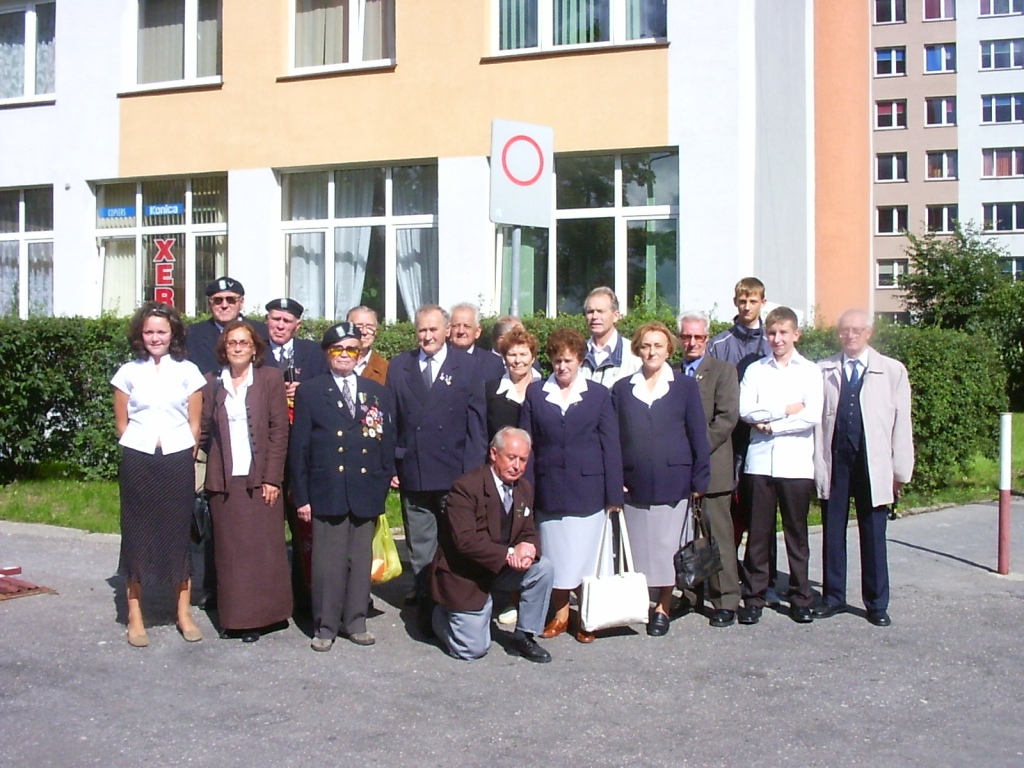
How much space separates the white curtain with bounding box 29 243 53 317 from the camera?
17.9 meters

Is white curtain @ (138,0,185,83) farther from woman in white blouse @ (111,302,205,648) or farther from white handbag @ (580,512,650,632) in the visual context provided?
white handbag @ (580,512,650,632)

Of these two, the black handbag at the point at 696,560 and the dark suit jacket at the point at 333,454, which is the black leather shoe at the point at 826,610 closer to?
the black handbag at the point at 696,560

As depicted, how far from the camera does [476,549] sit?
6.39 meters

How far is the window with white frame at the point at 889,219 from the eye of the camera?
6531cm

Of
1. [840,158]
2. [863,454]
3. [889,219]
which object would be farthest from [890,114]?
[863,454]

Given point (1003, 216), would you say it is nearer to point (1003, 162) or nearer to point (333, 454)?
point (1003, 162)

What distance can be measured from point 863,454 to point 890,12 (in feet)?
218

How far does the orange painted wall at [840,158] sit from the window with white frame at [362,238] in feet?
19.2

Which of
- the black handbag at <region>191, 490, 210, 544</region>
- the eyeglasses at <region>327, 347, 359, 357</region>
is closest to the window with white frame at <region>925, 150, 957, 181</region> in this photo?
the eyeglasses at <region>327, 347, 359, 357</region>

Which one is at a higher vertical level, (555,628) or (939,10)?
(939,10)

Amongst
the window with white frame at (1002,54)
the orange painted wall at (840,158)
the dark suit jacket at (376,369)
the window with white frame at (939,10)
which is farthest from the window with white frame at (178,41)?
the window with white frame at (939,10)

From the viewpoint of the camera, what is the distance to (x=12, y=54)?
60.4ft

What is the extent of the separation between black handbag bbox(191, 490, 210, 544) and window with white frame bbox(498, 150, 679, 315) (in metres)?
7.69

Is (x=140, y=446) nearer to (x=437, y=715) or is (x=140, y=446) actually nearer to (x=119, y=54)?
(x=437, y=715)
